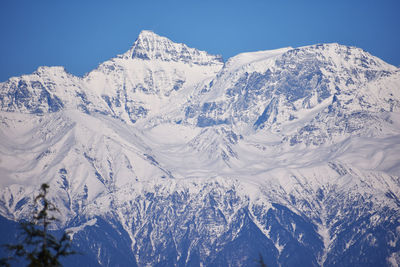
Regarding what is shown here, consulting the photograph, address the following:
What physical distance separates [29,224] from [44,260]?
395 cm

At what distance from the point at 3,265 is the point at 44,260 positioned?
2853mm

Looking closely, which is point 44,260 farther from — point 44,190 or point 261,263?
point 261,263

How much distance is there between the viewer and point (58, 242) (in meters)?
58.5

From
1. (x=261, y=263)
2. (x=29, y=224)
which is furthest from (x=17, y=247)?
(x=261, y=263)

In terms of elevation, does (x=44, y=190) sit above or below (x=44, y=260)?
above

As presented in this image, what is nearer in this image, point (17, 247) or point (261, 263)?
point (17, 247)

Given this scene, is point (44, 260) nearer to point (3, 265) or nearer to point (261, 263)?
point (3, 265)

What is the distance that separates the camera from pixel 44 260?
59.2 m

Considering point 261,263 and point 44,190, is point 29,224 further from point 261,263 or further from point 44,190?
point 261,263

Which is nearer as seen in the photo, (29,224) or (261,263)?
(29,224)

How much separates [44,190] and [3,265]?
6174 mm

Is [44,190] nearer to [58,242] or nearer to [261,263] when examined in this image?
[58,242]

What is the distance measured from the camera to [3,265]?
192 feet

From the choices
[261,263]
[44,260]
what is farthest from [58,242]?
[261,263]
